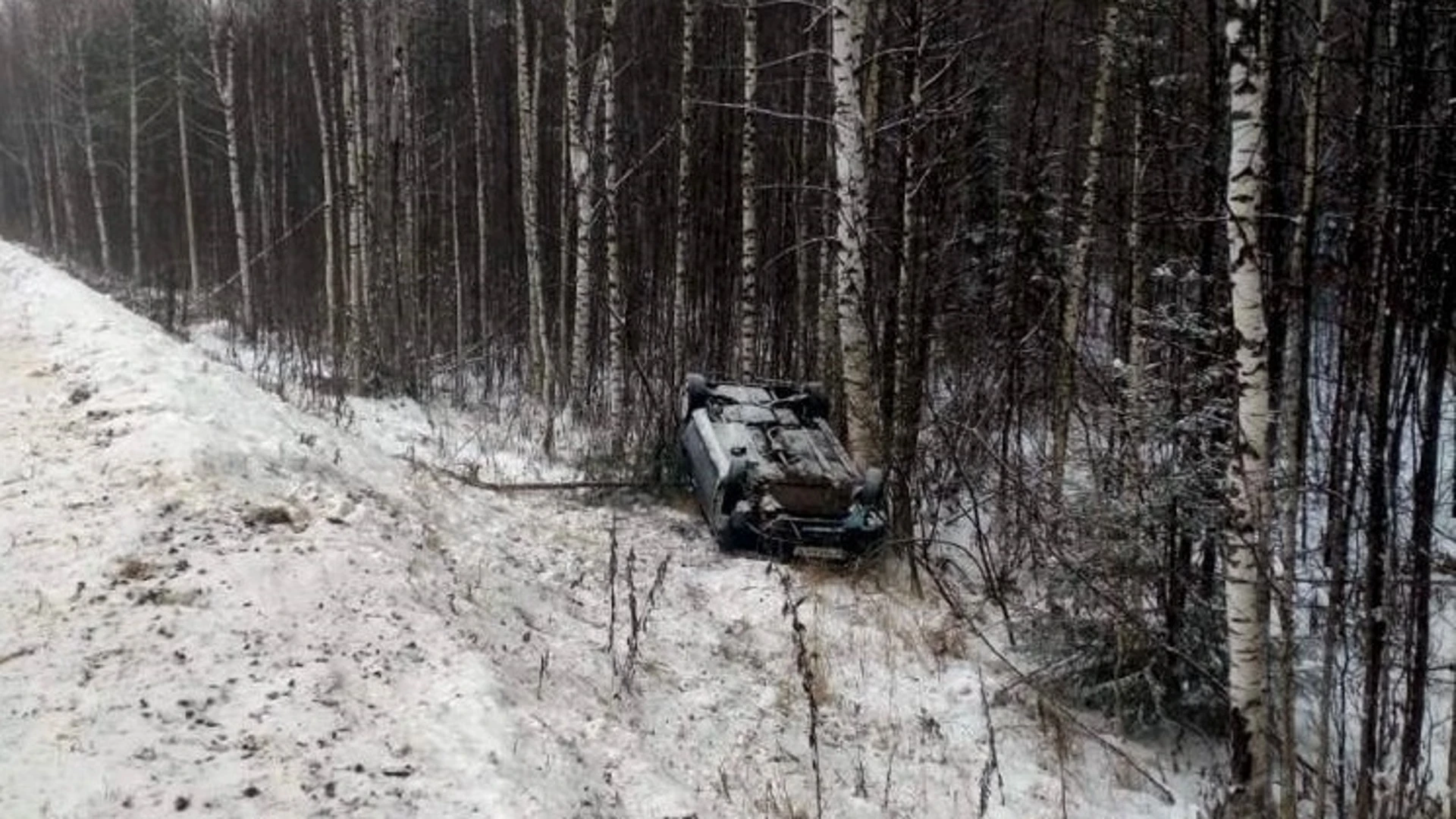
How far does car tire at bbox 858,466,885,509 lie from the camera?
27.9 feet

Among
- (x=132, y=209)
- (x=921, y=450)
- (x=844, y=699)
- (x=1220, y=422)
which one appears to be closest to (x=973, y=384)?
(x=921, y=450)

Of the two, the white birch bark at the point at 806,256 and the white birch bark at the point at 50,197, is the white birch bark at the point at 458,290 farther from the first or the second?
the white birch bark at the point at 50,197

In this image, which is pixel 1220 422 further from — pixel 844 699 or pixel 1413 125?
pixel 844 699

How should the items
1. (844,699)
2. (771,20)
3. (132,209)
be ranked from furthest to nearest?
1. (132,209)
2. (771,20)
3. (844,699)

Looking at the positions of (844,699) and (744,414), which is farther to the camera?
(744,414)

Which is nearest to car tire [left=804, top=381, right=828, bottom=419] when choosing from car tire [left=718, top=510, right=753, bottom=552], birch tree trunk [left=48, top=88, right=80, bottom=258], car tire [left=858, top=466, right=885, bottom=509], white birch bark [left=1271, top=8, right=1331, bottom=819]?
car tire [left=858, top=466, right=885, bottom=509]

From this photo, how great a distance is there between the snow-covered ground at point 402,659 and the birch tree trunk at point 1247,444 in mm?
668

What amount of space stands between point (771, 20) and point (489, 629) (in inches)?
561

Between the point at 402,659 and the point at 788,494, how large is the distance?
4017mm

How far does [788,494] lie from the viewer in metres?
8.62

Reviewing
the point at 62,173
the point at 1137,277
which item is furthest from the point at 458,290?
the point at 62,173

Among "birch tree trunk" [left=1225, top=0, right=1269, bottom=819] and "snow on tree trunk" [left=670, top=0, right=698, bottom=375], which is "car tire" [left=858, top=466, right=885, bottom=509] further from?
"snow on tree trunk" [left=670, top=0, right=698, bottom=375]

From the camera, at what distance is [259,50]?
32250mm

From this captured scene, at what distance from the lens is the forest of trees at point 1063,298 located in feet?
20.8
